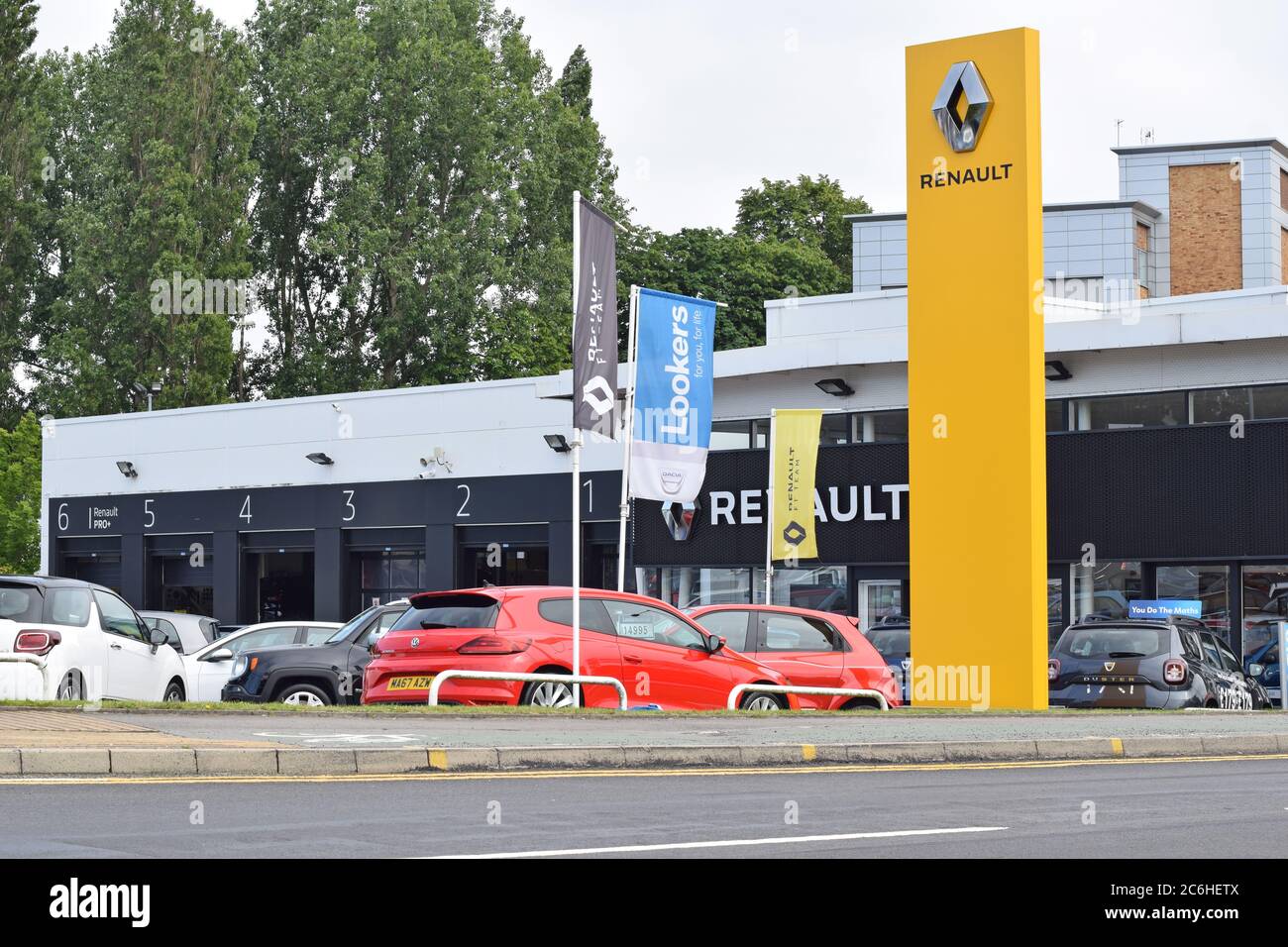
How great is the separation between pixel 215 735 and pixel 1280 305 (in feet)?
61.5

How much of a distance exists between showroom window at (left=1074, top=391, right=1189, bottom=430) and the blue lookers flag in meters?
6.18

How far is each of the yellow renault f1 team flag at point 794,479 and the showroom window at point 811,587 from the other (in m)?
1.52

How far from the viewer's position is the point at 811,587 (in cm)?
3175

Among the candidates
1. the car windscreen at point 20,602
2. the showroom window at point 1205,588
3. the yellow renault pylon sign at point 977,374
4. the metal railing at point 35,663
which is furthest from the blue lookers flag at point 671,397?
the metal railing at point 35,663

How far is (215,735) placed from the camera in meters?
14.3

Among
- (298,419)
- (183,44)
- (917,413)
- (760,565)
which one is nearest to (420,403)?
(298,419)

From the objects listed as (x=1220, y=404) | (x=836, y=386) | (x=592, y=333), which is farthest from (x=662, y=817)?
(x=836, y=386)

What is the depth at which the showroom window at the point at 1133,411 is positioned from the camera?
2830cm

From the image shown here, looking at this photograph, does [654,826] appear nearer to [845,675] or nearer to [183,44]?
[845,675]

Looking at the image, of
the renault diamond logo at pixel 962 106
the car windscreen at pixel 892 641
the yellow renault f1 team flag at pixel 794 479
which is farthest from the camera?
the yellow renault f1 team flag at pixel 794 479

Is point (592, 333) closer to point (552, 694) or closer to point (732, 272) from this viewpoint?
point (552, 694)

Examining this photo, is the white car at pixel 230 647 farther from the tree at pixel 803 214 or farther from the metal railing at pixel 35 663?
the tree at pixel 803 214

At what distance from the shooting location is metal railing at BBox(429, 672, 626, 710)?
53.6 ft
